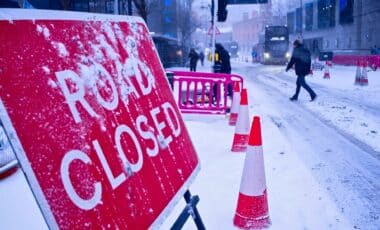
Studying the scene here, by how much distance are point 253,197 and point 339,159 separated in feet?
9.14

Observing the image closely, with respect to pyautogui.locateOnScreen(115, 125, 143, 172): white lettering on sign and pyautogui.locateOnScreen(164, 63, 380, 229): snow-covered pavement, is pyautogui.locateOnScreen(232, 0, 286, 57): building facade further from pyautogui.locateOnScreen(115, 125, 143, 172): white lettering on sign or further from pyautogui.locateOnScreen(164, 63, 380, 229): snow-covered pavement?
pyautogui.locateOnScreen(115, 125, 143, 172): white lettering on sign

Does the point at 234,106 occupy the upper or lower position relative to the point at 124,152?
lower

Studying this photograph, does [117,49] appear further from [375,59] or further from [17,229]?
[375,59]

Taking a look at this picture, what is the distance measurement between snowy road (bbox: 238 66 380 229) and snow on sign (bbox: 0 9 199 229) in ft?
7.79

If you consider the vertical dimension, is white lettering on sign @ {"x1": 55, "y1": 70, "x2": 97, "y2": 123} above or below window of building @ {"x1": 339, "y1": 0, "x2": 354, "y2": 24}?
above

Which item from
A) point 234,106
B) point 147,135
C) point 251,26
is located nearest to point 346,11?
point 234,106

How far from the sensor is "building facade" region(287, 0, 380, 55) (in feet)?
133

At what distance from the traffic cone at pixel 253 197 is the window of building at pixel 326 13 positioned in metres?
55.2

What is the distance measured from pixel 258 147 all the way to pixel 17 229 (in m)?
2.20

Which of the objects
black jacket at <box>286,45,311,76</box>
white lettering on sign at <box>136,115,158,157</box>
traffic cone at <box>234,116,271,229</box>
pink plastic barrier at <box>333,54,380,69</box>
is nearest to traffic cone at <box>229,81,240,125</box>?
black jacket at <box>286,45,311,76</box>

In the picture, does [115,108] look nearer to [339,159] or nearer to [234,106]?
[339,159]

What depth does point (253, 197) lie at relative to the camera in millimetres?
3531

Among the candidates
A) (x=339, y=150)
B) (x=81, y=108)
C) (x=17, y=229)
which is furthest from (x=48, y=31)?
(x=339, y=150)

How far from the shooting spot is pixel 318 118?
9172 mm
